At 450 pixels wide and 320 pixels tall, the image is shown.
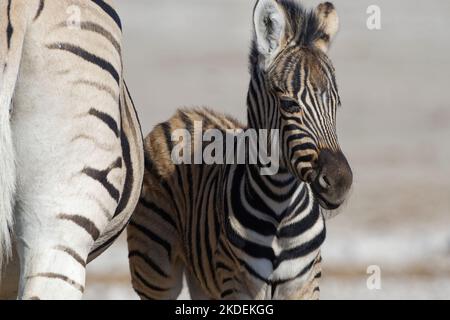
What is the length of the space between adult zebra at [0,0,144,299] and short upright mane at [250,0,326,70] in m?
1.65

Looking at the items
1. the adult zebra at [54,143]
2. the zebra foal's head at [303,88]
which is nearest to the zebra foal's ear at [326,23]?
the zebra foal's head at [303,88]

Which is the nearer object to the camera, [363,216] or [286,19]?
[286,19]

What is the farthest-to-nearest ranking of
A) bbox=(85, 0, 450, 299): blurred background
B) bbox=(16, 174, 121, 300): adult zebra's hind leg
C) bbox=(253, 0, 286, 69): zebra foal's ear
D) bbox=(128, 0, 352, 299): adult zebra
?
bbox=(85, 0, 450, 299): blurred background < bbox=(253, 0, 286, 69): zebra foal's ear < bbox=(128, 0, 352, 299): adult zebra < bbox=(16, 174, 121, 300): adult zebra's hind leg

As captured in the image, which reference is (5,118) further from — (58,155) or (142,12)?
(142,12)

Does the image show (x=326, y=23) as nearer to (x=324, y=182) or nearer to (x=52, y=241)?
(x=324, y=182)

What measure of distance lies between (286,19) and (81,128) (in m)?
1.94

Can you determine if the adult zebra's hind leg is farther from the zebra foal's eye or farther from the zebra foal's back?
the zebra foal's back

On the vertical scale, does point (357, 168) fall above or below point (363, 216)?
above

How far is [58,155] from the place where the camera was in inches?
153

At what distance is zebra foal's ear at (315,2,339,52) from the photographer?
5641 mm

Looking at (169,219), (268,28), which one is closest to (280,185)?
(268,28)

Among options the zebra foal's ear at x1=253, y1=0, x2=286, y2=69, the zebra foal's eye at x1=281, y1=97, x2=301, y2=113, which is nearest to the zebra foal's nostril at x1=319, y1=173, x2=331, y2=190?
the zebra foal's eye at x1=281, y1=97, x2=301, y2=113

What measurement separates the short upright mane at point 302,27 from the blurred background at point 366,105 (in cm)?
404
